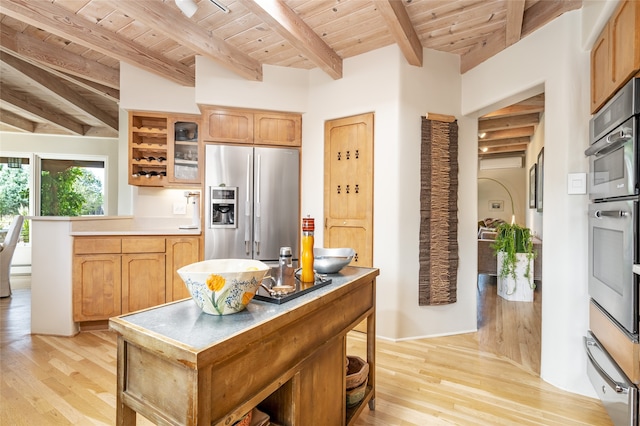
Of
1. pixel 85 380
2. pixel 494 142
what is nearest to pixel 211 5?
pixel 85 380

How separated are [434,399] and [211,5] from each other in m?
3.16

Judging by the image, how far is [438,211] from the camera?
3.04 m

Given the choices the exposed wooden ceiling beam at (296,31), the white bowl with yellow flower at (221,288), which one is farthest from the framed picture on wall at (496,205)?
the white bowl with yellow flower at (221,288)

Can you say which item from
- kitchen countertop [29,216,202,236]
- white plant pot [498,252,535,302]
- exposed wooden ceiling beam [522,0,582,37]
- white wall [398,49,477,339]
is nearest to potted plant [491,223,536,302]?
white plant pot [498,252,535,302]

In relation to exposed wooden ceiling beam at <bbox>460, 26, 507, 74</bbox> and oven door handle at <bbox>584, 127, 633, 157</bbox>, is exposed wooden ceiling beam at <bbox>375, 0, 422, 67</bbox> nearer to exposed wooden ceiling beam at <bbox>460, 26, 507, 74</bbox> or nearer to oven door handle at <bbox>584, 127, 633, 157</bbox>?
exposed wooden ceiling beam at <bbox>460, 26, 507, 74</bbox>

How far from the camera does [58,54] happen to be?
3.26 metres

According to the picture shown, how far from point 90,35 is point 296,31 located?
1782 millimetres

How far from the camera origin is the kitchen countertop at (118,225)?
2982 millimetres

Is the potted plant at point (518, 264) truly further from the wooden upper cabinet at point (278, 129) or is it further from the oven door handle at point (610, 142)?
the wooden upper cabinet at point (278, 129)

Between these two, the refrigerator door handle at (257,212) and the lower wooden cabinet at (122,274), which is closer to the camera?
the lower wooden cabinet at (122,274)

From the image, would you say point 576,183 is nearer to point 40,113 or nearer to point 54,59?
point 54,59

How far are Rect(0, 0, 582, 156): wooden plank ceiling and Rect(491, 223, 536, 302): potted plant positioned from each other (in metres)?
2.40

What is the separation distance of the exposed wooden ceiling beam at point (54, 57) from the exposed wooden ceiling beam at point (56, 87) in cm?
54

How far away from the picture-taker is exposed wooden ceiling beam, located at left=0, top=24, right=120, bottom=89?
2938mm
